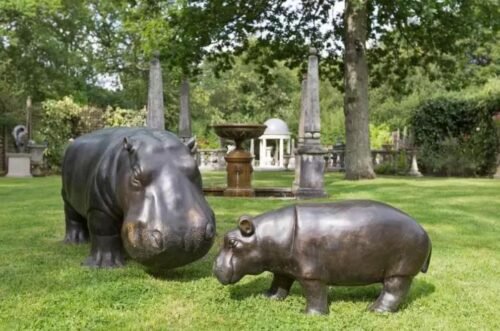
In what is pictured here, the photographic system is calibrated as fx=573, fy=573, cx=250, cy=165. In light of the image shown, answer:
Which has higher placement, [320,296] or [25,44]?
[25,44]

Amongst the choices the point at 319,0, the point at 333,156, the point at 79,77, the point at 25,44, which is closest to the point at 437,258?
the point at 319,0

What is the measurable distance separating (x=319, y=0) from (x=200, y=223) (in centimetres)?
1829

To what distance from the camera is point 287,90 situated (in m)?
48.5

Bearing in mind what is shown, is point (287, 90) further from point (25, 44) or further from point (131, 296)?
point (131, 296)

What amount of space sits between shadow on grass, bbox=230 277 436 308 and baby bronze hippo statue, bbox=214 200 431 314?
1.11 feet

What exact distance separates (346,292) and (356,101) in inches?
558

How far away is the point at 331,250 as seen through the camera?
4.00 meters

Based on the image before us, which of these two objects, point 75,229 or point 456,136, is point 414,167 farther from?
point 75,229

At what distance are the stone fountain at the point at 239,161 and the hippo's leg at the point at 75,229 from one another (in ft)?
21.1

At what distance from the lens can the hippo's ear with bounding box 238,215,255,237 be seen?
4129 mm

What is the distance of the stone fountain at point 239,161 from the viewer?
13211 millimetres

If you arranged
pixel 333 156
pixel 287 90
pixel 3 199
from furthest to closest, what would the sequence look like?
pixel 287 90
pixel 333 156
pixel 3 199

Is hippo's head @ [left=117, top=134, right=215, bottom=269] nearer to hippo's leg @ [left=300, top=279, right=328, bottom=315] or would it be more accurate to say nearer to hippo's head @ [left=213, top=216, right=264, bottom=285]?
hippo's head @ [left=213, top=216, right=264, bottom=285]

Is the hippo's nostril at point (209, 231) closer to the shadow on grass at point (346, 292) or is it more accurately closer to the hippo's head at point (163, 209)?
the hippo's head at point (163, 209)
